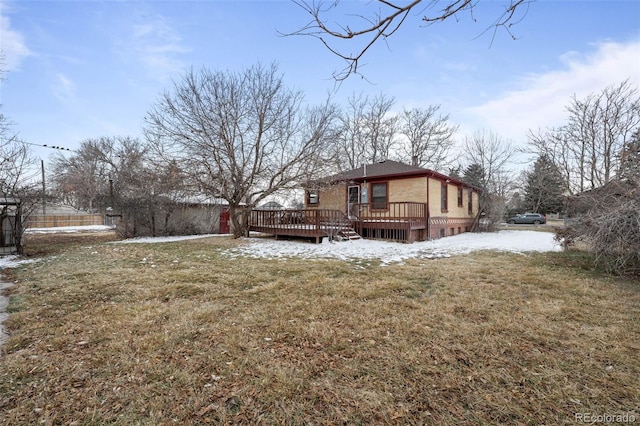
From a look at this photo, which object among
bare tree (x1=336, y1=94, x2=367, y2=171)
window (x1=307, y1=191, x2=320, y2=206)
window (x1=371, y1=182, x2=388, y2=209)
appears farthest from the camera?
bare tree (x1=336, y1=94, x2=367, y2=171)

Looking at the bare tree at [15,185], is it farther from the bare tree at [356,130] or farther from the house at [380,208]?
the bare tree at [356,130]

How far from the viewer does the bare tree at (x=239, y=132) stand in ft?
37.7

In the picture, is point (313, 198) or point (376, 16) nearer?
point (376, 16)

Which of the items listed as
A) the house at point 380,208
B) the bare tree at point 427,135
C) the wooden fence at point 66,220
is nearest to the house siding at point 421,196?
the house at point 380,208

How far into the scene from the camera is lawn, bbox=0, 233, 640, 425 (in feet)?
6.42

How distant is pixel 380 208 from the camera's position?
13805mm

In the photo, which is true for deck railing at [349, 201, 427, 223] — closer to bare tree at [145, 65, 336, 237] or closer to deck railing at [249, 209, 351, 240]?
deck railing at [249, 209, 351, 240]

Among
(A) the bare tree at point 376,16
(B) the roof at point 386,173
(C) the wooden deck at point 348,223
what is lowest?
(C) the wooden deck at point 348,223

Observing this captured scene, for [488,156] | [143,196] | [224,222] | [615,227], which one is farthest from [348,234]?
[488,156]

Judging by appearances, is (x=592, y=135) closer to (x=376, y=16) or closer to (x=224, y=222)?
(x=376, y=16)

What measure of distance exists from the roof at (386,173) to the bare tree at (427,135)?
1096 centimetres

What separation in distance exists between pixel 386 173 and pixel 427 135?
15138mm

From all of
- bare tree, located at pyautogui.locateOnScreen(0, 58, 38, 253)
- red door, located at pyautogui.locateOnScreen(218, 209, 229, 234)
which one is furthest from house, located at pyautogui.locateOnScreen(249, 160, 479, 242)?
bare tree, located at pyautogui.locateOnScreen(0, 58, 38, 253)

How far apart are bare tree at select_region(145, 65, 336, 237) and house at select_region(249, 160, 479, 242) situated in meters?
1.40
